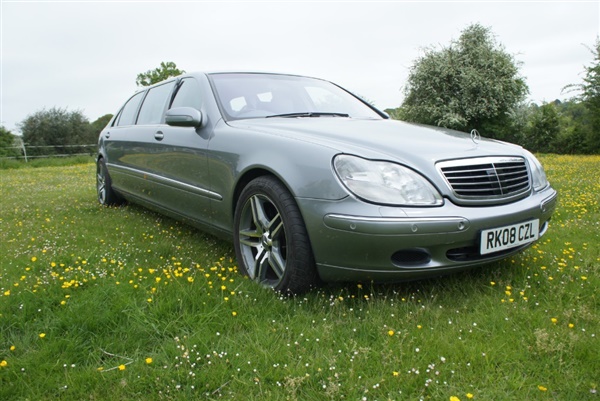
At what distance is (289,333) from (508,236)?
1.21 metres

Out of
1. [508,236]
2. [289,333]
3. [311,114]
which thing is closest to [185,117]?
[311,114]

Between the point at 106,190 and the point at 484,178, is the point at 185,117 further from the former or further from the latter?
the point at 106,190

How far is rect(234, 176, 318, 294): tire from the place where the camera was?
2333 millimetres

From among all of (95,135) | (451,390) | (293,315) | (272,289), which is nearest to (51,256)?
(272,289)

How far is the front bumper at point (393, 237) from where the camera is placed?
2100 millimetres

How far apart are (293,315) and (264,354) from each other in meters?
0.39

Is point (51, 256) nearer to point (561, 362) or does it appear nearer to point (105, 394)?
point (105, 394)

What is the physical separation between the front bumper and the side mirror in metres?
1.26

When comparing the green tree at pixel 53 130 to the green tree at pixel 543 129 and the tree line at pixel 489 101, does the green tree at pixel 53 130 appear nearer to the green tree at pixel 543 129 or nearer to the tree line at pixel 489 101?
the tree line at pixel 489 101

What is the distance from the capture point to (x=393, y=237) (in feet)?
6.86

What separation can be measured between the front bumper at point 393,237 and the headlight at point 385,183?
5 centimetres

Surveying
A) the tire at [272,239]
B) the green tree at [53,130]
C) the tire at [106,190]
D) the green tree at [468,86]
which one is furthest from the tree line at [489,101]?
the tire at [272,239]

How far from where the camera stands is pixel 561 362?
182 centimetres

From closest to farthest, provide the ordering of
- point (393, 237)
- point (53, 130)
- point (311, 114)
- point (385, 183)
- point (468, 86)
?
1. point (393, 237)
2. point (385, 183)
3. point (311, 114)
4. point (468, 86)
5. point (53, 130)
